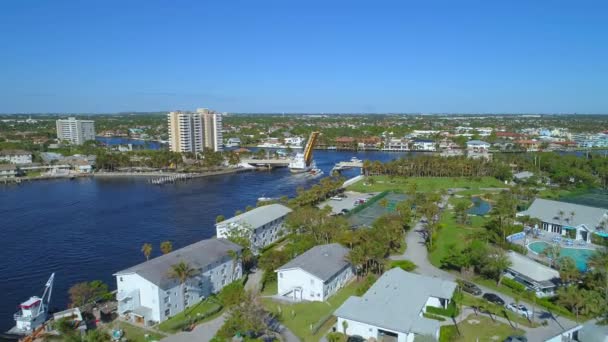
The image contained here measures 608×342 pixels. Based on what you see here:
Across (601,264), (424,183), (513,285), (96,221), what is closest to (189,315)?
(513,285)

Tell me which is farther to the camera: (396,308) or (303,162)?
(303,162)

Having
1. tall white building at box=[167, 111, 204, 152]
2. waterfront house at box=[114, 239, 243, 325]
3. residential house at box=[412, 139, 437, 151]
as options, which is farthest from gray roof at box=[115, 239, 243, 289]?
residential house at box=[412, 139, 437, 151]

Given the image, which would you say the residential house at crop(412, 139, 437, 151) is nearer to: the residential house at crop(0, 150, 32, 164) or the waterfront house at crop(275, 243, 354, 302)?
the residential house at crop(0, 150, 32, 164)

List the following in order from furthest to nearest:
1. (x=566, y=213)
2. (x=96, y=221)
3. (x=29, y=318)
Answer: (x=96, y=221) < (x=566, y=213) < (x=29, y=318)

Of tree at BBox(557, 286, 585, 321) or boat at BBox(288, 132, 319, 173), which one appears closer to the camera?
tree at BBox(557, 286, 585, 321)

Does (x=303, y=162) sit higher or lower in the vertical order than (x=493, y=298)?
higher

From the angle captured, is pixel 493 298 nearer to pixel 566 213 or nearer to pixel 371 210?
pixel 566 213
